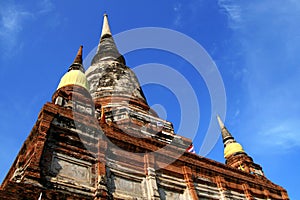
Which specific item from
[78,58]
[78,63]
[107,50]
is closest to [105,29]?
[107,50]

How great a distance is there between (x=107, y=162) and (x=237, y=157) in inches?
652

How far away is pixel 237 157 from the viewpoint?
999 inches

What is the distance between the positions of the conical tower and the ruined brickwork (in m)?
5.38

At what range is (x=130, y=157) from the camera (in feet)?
40.2

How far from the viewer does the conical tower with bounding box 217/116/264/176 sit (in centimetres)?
2338

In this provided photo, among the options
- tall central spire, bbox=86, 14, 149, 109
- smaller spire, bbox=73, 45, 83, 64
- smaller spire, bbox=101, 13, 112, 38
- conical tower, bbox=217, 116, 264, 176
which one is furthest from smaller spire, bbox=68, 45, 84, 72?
conical tower, bbox=217, 116, 264, 176

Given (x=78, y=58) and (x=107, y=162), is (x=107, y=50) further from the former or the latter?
(x=107, y=162)

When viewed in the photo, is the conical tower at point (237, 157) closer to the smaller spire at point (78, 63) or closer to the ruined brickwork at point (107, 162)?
the ruined brickwork at point (107, 162)

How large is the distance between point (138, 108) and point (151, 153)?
680cm

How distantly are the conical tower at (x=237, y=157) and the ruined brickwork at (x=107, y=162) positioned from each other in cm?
538

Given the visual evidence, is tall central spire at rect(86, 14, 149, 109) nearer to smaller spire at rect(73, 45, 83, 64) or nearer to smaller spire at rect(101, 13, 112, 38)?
smaller spire at rect(73, 45, 83, 64)

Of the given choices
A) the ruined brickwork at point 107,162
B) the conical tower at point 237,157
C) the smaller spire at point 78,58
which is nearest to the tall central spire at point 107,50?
the smaller spire at point 78,58

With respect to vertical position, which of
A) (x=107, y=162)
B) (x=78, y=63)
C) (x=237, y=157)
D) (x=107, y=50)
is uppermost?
(x=107, y=50)

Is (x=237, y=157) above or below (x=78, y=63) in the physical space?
below
